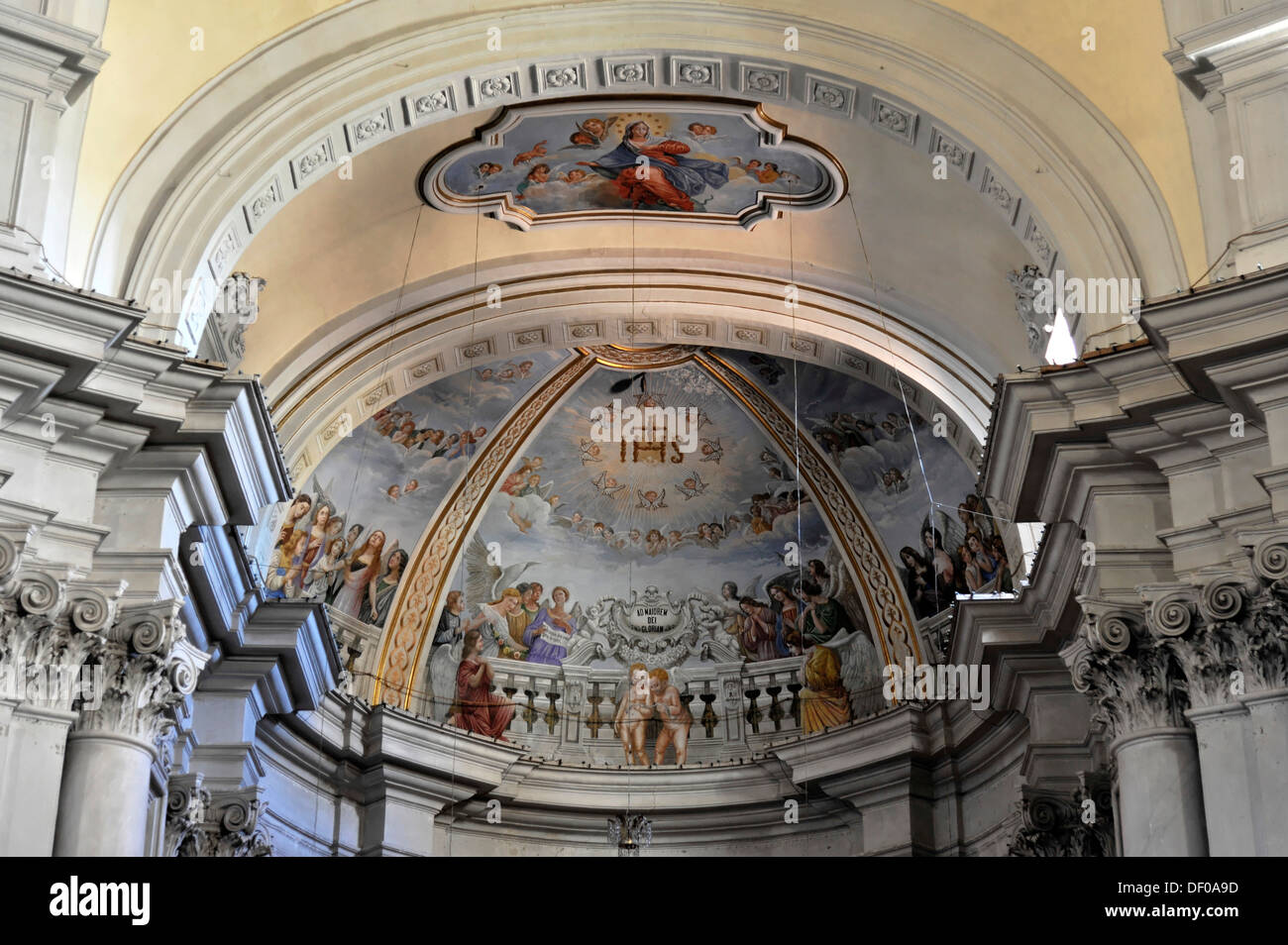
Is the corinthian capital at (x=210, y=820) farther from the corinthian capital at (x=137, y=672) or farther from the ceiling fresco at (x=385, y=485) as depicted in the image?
the ceiling fresco at (x=385, y=485)

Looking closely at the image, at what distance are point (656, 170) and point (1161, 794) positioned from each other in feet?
21.0

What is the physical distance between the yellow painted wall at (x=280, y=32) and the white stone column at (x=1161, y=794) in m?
→ 2.73

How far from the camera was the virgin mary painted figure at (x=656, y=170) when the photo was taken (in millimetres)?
13203

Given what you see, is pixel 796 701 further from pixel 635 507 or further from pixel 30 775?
pixel 30 775

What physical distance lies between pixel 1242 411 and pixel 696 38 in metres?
4.25

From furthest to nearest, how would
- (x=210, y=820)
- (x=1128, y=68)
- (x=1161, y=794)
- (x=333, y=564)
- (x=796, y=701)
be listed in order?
(x=796, y=701) < (x=333, y=564) < (x=210, y=820) < (x=1128, y=68) < (x=1161, y=794)

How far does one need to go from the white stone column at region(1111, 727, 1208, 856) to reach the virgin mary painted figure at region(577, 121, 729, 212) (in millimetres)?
5856

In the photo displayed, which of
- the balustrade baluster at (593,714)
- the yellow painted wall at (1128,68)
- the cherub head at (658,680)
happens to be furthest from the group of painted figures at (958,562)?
the yellow painted wall at (1128,68)

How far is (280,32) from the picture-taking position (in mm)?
11000

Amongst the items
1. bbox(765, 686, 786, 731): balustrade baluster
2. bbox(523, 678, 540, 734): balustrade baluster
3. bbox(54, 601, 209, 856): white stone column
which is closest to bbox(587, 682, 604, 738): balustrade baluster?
bbox(523, 678, 540, 734): balustrade baluster

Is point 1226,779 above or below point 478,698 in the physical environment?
below

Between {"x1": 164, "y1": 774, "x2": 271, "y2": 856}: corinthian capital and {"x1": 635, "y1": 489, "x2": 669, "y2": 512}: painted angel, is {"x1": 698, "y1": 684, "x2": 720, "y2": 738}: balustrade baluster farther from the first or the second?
{"x1": 164, "y1": 774, "x2": 271, "y2": 856}: corinthian capital

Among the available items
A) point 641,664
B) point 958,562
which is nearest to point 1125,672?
point 958,562
